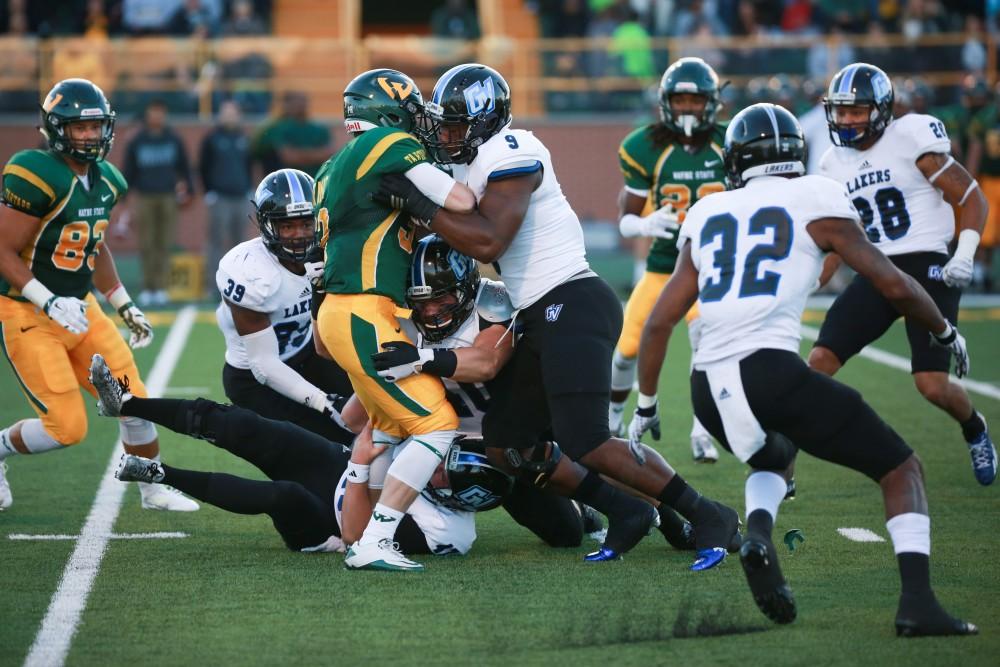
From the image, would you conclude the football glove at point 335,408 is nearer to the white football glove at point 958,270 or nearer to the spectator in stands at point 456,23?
the white football glove at point 958,270

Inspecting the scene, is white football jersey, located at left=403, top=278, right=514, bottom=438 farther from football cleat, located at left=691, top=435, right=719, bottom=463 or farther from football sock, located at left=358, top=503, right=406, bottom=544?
football cleat, located at left=691, top=435, right=719, bottom=463

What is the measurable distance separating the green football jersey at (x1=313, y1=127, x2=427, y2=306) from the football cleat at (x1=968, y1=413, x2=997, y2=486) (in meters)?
3.00

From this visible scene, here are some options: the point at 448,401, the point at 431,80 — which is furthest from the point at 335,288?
the point at 431,80

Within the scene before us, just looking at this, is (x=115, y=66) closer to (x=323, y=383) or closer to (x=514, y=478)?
(x=323, y=383)

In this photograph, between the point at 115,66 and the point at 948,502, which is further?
the point at 115,66

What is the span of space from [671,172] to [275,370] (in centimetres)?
267

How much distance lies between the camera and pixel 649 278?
7.60 metres

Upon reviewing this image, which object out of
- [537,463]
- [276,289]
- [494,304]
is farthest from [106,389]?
[537,463]

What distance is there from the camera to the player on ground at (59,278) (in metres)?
6.12

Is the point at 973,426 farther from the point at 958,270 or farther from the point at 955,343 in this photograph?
the point at 955,343

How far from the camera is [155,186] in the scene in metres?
14.6

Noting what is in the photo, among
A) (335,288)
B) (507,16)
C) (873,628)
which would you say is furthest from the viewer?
(507,16)

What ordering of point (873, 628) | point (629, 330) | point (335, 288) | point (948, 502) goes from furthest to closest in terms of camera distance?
point (629, 330)
point (948, 502)
point (335, 288)
point (873, 628)

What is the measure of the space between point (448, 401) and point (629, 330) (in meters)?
2.16
